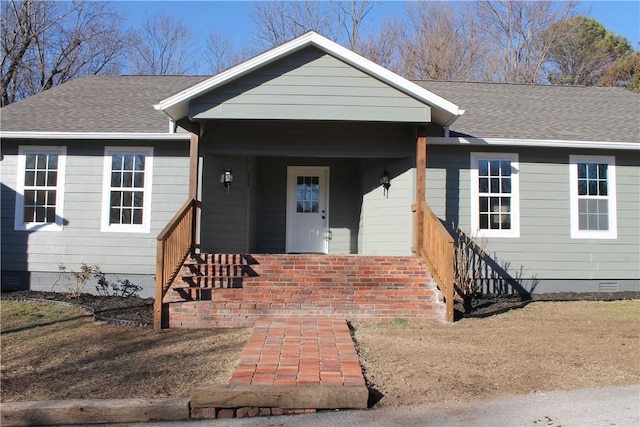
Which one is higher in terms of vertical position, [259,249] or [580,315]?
[259,249]

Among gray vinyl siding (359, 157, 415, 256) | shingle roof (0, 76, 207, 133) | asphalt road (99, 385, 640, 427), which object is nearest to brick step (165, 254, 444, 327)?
gray vinyl siding (359, 157, 415, 256)

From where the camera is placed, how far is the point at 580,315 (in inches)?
307

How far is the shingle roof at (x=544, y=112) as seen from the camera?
988 cm

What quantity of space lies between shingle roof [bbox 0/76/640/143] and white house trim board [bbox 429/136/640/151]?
6.5 inches

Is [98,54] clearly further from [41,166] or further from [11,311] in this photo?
[11,311]

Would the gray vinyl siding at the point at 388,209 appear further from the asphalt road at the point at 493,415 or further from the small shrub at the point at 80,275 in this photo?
the small shrub at the point at 80,275

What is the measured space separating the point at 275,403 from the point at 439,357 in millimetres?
2116

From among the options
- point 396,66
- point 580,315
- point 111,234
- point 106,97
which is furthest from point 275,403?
point 396,66

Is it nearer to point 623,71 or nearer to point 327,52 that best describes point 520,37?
point 623,71

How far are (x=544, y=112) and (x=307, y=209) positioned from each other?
577cm

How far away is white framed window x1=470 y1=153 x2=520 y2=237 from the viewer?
9.63m

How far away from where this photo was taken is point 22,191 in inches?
381

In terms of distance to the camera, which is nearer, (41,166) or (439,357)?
(439,357)

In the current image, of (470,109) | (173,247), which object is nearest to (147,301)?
(173,247)
